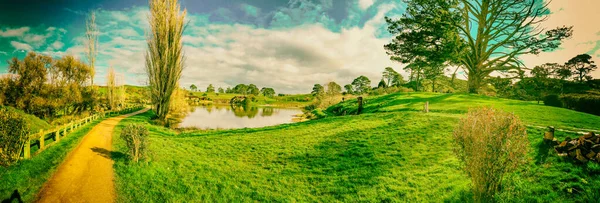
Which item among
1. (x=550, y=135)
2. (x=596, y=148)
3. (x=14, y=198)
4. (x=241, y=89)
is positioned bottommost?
(x=14, y=198)

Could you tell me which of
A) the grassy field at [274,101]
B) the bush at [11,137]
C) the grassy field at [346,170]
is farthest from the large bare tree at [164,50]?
the grassy field at [274,101]

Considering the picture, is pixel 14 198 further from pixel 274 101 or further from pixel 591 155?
pixel 274 101

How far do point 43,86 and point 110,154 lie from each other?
21.6 metres

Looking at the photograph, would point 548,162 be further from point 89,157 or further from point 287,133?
point 89,157

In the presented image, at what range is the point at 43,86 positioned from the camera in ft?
76.2

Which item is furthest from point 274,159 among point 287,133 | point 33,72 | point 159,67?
point 33,72

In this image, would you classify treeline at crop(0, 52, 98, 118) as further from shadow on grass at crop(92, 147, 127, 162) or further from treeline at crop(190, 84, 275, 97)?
treeline at crop(190, 84, 275, 97)

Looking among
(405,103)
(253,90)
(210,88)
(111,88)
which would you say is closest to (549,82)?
(405,103)

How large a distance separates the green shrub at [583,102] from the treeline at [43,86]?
48.0m

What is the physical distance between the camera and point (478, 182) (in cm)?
593

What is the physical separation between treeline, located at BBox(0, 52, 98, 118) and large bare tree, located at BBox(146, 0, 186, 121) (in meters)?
11.1

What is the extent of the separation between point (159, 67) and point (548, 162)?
28227mm

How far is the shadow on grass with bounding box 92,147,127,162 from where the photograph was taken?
10.7 m

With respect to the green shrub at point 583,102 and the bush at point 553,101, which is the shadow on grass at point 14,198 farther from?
the bush at point 553,101
